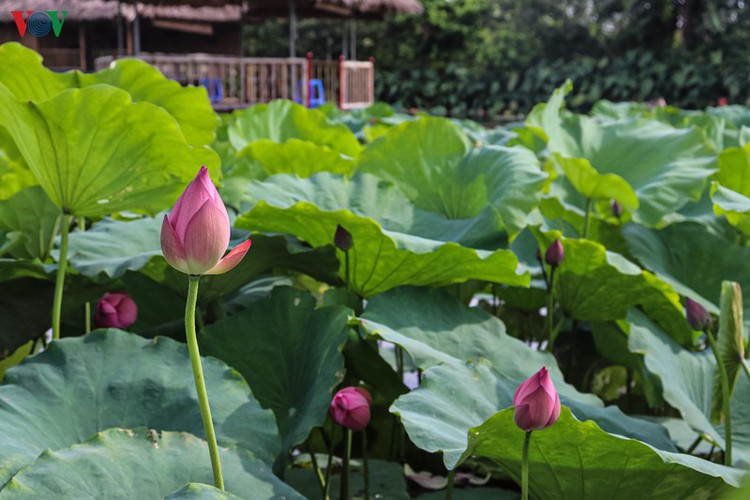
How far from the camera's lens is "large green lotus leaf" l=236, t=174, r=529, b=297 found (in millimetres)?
1031

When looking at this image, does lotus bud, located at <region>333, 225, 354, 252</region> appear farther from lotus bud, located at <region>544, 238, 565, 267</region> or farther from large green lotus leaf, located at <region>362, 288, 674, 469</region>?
lotus bud, located at <region>544, 238, 565, 267</region>

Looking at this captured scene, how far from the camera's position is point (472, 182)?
1.42 m

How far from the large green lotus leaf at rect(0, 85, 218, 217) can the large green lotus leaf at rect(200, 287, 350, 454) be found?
7.4 inches

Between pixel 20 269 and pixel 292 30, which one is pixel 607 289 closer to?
pixel 20 269

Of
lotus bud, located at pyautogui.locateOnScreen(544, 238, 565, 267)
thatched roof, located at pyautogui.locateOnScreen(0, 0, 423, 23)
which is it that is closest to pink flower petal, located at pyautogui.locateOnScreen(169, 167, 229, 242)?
lotus bud, located at pyautogui.locateOnScreen(544, 238, 565, 267)

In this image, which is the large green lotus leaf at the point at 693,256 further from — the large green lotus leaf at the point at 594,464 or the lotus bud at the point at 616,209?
the large green lotus leaf at the point at 594,464

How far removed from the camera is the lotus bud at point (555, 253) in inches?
46.6

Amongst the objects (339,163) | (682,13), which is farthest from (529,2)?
(339,163)

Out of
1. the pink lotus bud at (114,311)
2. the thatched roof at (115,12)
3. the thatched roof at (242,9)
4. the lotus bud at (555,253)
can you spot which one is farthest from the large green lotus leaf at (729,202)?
the thatched roof at (115,12)

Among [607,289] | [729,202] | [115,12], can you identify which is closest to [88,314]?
[607,289]

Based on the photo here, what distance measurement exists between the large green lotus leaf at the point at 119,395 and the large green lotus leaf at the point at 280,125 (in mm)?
1341

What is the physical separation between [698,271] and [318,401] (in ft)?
2.50

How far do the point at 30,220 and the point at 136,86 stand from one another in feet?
0.95

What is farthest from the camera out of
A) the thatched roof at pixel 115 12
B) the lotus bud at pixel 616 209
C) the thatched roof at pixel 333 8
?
the thatched roof at pixel 115 12
